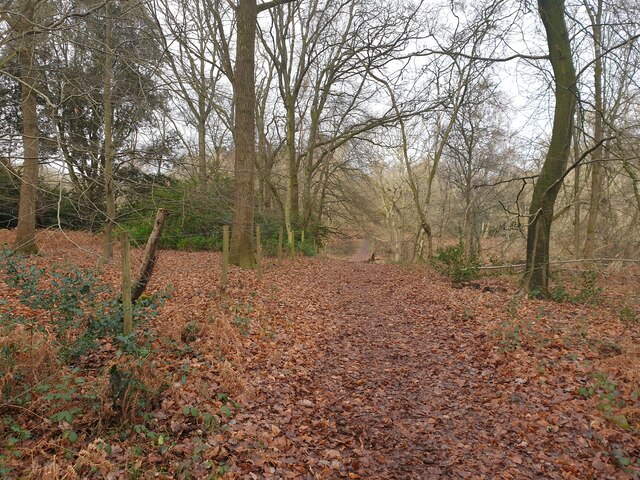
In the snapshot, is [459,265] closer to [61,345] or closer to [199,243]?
[61,345]

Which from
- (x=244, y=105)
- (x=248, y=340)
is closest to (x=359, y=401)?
(x=248, y=340)

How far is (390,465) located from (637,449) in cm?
234

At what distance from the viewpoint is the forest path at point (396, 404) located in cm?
387

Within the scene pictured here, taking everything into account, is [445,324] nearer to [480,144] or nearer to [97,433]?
[97,433]

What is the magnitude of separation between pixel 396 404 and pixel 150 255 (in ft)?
13.0

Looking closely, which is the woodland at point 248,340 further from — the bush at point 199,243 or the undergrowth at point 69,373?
the bush at point 199,243

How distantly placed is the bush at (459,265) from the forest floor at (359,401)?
347 cm

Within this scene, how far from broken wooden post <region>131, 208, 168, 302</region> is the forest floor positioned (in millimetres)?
→ 720

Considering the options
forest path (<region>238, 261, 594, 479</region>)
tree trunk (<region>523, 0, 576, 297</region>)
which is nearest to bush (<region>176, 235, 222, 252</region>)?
forest path (<region>238, 261, 594, 479</region>)

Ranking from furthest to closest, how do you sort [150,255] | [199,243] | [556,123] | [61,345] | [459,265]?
1. [199,243]
2. [459,265]
3. [556,123]
4. [150,255]
5. [61,345]

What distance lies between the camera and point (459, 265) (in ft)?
40.1

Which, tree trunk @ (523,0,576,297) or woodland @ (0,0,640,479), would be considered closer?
woodland @ (0,0,640,479)

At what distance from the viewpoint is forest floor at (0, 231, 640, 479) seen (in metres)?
3.65

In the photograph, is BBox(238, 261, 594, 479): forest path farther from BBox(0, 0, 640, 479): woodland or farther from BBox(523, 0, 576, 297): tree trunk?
BBox(523, 0, 576, 297): tree trunk
